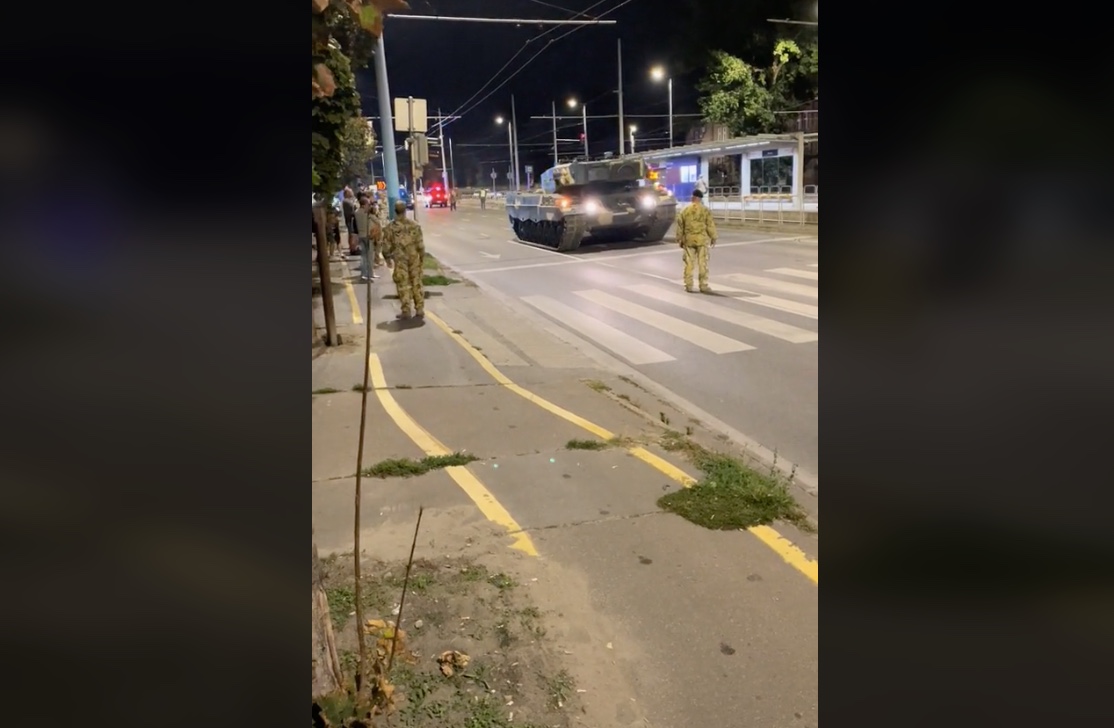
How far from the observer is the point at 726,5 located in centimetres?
2531

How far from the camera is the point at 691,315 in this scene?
10.6 meters

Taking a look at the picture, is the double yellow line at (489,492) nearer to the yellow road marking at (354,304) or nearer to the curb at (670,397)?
the curb at (670,397)

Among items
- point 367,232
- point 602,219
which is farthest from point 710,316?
point 602,219

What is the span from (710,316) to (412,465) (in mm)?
6125

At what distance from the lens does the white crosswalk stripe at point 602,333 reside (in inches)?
345

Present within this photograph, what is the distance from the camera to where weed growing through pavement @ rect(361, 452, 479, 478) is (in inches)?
197

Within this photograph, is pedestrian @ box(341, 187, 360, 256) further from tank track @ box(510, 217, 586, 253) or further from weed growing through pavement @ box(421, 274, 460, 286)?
tank track @ box(510, 217, 586, 253)

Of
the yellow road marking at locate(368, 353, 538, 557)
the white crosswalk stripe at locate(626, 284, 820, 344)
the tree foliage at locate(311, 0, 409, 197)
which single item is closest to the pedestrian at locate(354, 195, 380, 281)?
the tree foliage at locate(311, 0, 409, 197)

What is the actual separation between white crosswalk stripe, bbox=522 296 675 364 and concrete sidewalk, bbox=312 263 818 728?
98 cm

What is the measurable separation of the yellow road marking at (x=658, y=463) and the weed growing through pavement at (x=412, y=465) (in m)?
1.02

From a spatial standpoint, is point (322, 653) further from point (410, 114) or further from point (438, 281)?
point (410, 114)
